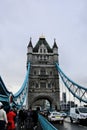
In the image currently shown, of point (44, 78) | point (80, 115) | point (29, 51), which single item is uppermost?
point (29, 51)

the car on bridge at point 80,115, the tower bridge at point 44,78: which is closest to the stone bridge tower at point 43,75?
the tower bridge at point 44,78

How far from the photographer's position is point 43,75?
268 ft

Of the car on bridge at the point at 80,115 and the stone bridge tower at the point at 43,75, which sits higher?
the stone bridge tower at the point at 43,75

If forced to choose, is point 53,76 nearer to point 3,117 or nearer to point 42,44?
point 42,44

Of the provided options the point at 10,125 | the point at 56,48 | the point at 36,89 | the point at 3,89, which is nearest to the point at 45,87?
the point at 36,89

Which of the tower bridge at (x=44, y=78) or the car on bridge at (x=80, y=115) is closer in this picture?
the car on bridge at (x=80, y=115)

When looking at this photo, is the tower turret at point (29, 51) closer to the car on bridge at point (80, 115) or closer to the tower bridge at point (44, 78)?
the tower bridge at point (44, 78)

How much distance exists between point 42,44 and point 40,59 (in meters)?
6.84

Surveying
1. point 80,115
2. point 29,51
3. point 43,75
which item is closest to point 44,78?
point 43,75

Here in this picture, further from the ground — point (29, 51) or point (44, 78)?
point (29, 51)

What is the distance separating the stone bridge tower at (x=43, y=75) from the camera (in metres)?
78.7

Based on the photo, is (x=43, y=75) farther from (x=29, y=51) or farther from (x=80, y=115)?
(x=80, y=115)

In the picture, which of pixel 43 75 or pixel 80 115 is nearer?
pixel 80 115

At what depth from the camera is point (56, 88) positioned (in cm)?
7969
